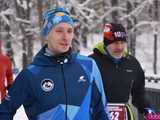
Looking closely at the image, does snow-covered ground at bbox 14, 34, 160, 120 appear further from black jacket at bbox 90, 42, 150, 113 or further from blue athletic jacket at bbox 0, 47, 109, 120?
blue athletic jacket at bbox 0, 47, 109, 120

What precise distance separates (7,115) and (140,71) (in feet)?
7.85

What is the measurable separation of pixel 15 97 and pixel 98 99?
0.58 m

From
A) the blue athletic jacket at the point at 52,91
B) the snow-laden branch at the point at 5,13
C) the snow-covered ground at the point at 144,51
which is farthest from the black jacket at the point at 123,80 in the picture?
the snow-covered ground at the point at 144,51

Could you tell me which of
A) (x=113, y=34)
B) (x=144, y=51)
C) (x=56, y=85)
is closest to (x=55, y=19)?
(x=56, y=85)

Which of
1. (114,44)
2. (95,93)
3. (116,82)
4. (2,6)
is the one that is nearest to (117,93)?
(116,82)

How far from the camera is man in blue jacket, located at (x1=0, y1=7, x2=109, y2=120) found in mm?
3652

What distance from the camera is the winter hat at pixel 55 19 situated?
12.5 ft

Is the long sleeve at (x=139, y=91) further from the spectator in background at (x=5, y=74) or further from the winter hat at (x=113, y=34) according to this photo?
the spectator in background at (x=5, y=74)

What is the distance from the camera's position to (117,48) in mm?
5688

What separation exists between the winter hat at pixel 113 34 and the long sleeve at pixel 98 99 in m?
1.94

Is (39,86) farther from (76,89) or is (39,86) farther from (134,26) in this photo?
(134,26)

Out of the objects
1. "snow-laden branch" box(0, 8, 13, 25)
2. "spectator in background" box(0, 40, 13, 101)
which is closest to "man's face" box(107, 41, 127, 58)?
"spectator in background" box(0, 40, 13, 101)

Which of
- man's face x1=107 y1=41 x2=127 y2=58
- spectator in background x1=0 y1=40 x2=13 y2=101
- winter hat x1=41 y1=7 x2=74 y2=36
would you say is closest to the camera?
winter hat x1=41 y1=7 x2=74 y2=36

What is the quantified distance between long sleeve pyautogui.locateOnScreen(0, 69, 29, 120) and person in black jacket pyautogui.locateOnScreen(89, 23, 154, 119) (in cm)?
208
